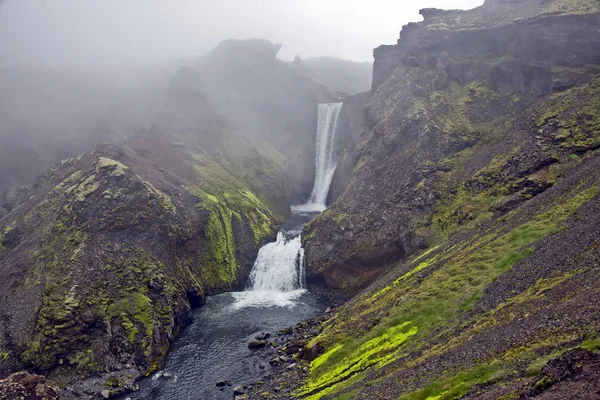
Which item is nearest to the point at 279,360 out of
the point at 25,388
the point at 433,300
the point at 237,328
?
the point at 237,328

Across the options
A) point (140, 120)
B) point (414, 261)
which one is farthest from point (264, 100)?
point (414, 261)

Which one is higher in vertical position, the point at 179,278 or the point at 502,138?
the point at 502,138

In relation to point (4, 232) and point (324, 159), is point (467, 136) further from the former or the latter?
point (4, 232)

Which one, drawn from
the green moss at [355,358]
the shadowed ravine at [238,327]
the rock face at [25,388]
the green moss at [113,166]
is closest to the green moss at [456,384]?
the green moss at [355,358]

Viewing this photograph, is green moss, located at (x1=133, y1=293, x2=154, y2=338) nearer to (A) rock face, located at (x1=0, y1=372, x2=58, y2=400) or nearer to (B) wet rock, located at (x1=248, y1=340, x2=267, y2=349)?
(A) rock face, located at (x1=0, y1=372, x2=58, y2=400)

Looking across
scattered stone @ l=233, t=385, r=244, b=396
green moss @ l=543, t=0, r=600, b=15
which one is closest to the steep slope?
green moss @ l=543, t=0, r=600, b=15

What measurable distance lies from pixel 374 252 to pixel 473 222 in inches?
715

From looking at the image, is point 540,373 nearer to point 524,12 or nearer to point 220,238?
point 220,238

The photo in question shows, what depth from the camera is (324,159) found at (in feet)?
442

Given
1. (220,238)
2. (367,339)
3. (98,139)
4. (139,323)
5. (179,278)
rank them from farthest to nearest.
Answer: (98,139)
(220,238)
(179,278)
(139,323)
(367,339)

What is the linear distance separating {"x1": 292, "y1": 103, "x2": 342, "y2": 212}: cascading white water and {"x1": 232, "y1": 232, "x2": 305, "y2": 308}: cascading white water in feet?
133

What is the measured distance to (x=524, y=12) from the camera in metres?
88.4

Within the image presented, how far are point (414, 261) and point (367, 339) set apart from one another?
19.0m

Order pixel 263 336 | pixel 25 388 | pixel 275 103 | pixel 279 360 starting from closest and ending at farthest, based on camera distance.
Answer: pixel 25 388 < pixel 279 360 < pixel 263 336 < pixel 275 103
